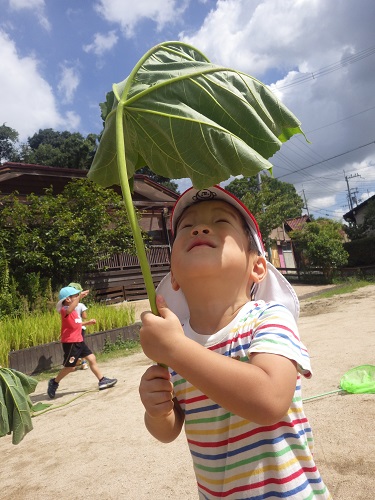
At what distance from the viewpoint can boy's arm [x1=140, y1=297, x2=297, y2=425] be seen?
3.27 ft

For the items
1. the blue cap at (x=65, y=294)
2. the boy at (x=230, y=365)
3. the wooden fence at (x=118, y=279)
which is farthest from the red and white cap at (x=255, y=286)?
the wooden fence at (x=118, y=279)

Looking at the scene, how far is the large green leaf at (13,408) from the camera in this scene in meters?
2.15

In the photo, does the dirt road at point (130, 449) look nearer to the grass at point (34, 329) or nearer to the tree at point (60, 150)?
the grass at point (34, 329)

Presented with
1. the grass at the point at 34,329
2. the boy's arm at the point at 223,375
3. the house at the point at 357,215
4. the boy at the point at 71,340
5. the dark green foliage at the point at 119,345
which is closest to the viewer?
the boy's arm at the point at 223,375

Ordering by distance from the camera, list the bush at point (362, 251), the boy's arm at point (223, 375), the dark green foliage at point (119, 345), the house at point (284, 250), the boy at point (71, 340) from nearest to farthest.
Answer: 1. the boy's arm at point (223, 375)
2. the boy at point (71, 340)
3. the dark green foliage at point (119, 345)
4. the bush at point (362, 251)
5. the house at point (284, 250)

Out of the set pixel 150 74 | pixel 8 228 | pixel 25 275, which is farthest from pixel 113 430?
pixel 8 228

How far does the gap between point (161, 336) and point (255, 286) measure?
0.54 metres

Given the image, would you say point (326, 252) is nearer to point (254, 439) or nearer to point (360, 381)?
point (360, 381)

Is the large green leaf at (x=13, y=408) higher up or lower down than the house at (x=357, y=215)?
lower down

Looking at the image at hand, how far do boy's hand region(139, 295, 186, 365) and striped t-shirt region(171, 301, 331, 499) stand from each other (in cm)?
23

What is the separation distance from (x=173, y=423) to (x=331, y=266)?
19986 mm

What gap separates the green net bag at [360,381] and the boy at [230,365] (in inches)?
117

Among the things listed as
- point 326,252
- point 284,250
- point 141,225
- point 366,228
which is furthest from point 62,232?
Result: point 284,250

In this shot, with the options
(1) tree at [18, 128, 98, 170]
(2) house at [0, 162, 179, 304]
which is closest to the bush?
(2) house at [0, 162, 179, 304]
